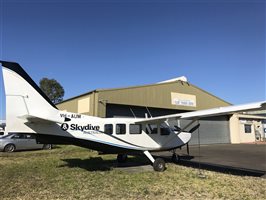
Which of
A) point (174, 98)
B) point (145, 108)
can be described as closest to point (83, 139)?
point (145, 108)

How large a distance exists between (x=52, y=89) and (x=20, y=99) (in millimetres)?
58308

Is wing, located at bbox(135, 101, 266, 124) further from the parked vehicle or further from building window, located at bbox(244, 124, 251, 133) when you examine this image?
building window, located at bbox(244, 124, 251, 133)

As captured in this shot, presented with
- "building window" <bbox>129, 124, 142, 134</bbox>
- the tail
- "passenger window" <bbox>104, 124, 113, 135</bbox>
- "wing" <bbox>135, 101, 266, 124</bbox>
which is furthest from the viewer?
"building window" <bbox>129, 124, 142, 134</bbox>

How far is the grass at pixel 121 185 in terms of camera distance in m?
7.11

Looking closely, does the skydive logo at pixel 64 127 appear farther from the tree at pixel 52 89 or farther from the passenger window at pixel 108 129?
the tree at pixel 52 89

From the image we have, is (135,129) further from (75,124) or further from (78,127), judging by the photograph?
(75,124)

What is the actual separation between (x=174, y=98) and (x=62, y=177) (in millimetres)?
18354

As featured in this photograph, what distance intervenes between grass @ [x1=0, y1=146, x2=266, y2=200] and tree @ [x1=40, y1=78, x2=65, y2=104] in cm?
5643

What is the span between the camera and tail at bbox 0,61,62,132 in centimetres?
956

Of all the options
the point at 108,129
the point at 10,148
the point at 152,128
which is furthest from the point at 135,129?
the point at 10,148

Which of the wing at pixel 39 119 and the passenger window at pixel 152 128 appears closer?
the wing at pixel 39 119

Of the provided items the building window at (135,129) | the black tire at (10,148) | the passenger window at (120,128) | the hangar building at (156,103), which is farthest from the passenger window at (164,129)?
the black tire at (10,148)

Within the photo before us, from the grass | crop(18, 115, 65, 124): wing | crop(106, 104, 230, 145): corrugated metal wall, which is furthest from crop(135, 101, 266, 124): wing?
crop(106, 104, 230, 145): corrugated metal wall

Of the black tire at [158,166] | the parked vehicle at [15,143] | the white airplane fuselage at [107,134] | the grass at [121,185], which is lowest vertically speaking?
the grass at [121,185]
